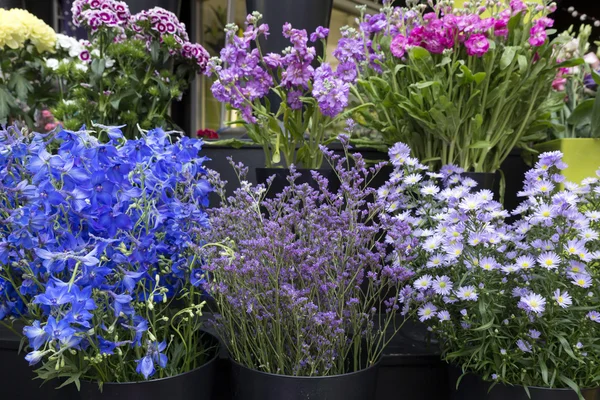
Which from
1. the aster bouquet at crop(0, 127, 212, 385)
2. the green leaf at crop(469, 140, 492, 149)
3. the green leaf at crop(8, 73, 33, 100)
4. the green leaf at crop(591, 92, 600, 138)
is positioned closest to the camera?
the aster bouquet at crop(0, 127, 212, 385)

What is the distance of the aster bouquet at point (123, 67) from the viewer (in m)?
1.88

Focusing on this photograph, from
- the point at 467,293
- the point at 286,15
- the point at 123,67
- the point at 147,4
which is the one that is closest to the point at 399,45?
the point at 286,15

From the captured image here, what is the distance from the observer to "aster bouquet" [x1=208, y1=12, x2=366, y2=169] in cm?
146

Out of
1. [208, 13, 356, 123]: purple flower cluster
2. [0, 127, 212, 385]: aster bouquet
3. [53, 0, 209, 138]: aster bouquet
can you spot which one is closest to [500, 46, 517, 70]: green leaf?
[208, 13, 356, 123]: purple flower cluster

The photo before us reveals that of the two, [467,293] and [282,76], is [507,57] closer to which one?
[282,76]

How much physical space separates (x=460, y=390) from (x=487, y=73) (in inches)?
33.9

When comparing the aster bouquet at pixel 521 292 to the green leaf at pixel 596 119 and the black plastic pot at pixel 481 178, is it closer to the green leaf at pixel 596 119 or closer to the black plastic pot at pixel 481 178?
the black plastic pot at pixel 481 178

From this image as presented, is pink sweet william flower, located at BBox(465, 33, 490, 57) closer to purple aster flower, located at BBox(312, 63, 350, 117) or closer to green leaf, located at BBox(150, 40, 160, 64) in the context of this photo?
purple aster flower, located at BBox(312, 63, 350, 117)

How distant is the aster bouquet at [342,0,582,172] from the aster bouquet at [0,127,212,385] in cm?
73

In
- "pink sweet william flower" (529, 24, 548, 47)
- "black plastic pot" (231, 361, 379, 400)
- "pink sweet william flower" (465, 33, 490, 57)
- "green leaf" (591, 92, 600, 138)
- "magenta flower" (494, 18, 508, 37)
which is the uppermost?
"magenta flower" (494, 18, 508, 37)

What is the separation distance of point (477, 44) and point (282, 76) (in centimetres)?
52

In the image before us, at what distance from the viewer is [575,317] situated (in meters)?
1.03

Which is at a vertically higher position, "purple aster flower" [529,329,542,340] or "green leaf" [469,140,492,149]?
"green leaf" [469,140,492,149]

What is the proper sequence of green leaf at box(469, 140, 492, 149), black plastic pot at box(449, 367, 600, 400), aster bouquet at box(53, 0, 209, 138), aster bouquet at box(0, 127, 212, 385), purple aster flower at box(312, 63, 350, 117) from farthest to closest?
aster bouquet at box(53, 0, 209, 138) < green leaf at box(469, 140, 492, 149) < purple aster flower at box(312, 63, 350, 117) < black plastic pot at box(449, 367, 600, 400) < aster bouquet at box(0, 127, 212, 385)
